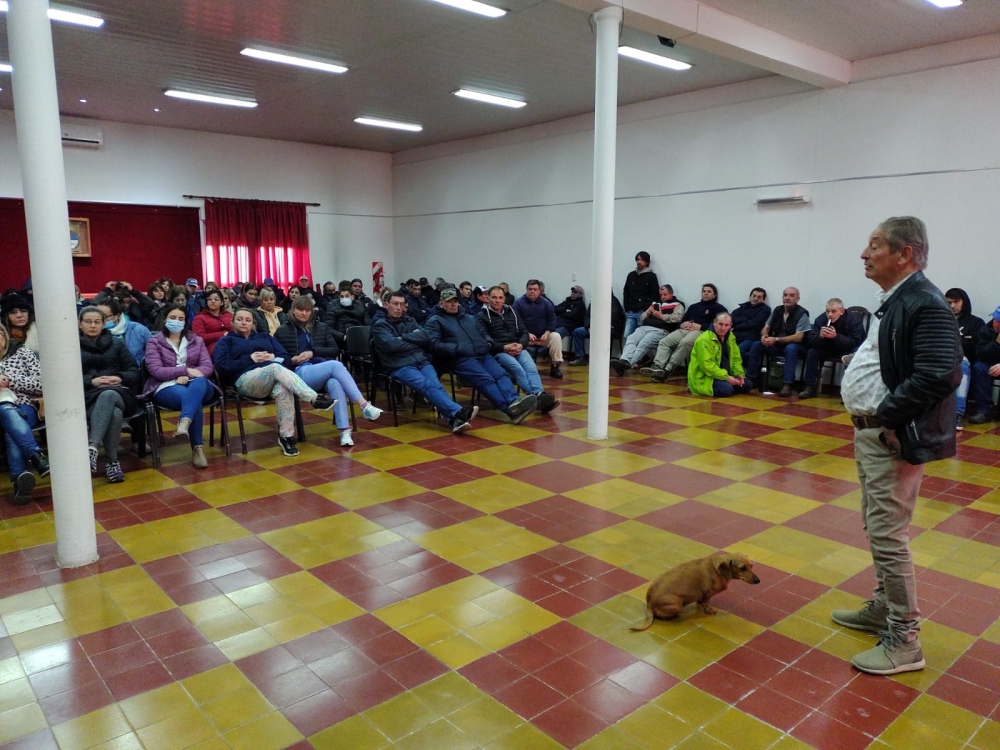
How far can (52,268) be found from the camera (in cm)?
354

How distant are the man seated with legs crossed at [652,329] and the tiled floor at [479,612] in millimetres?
4667

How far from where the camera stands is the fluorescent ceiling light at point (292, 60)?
27.2 ft

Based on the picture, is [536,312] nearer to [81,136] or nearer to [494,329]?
[494,329]

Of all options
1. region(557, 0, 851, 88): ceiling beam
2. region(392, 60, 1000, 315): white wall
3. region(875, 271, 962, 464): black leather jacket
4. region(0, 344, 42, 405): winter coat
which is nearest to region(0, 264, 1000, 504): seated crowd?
region(0, 344, 42, 405): winter coat

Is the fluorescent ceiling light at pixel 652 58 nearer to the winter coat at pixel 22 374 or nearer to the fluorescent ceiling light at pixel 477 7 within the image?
the fluorescent ceiling light at pixel 477 7

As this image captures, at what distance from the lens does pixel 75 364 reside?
Answer: 12.1ft

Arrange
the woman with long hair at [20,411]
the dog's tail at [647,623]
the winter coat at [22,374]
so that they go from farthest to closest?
the winter coat at [22,374] → the woman with long hair at [20,411] → the dog's tail at [647,623]

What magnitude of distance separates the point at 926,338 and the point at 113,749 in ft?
10.1

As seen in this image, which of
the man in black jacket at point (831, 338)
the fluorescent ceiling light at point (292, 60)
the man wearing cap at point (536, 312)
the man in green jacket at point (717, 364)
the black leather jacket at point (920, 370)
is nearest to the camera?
the black leather jacket at point (920, 370)

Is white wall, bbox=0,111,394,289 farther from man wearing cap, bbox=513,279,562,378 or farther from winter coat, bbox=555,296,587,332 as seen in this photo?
man wearing cap, bbox=513,279,562,378

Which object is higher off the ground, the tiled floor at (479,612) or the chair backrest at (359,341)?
the chair backrest at (359,341)

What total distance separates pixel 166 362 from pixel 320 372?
123 centimetres

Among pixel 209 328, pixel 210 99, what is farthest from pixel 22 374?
pixel 210 99

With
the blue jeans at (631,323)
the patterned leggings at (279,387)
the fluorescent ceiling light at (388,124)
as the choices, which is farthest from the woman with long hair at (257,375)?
the fluorescent ceiling light at (388,124)
